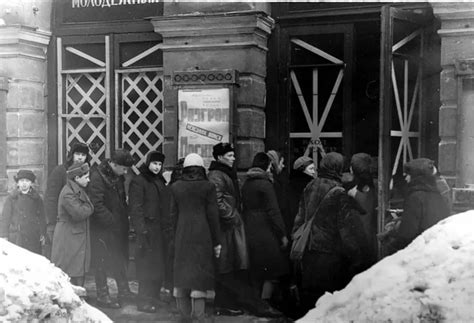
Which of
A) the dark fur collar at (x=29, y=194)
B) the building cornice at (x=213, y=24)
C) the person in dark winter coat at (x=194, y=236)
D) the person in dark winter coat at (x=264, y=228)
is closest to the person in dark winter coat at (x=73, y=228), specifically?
the dark fur collar at (x=29, y=194)

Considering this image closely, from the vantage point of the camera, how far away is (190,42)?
793cm

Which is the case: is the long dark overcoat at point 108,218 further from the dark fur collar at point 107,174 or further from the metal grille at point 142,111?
the metal grille at point 142,111

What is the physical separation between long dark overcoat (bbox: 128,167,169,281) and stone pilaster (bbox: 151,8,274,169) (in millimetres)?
1364

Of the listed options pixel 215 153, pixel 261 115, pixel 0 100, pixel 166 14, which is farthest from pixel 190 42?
pixel 0 100

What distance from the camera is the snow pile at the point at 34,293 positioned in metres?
3.37

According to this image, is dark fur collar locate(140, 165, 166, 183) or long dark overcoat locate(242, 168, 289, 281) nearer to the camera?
long dark overcoat locate(242, 168, 289, 281)

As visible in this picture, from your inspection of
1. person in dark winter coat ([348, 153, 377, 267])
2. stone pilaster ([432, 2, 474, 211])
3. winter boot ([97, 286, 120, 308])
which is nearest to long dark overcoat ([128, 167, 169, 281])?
winter boot ([97, 286, 120, 308])

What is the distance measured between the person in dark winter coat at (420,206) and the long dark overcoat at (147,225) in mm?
2329

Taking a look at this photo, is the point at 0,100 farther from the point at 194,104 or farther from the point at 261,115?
the point at 261,115

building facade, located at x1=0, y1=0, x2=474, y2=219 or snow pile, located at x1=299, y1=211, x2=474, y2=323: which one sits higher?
building facade, located at x1=0, y1=0, x2=474, y2=219

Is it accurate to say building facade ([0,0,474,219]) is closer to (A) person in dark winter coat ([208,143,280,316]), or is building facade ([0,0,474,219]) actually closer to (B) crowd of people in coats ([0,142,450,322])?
(B) crowd of people in coats ([0,142,450,322])

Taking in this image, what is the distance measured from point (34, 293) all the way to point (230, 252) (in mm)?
3086

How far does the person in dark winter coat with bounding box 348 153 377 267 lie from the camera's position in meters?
6.27

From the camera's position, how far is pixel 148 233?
6.61 m
